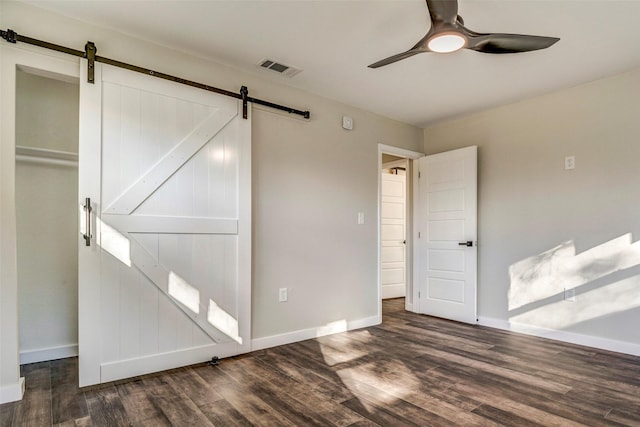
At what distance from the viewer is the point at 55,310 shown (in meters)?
3.01

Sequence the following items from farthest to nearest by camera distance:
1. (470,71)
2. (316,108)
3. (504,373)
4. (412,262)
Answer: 1. (412,262)
2. (316,108)
3. (470,71)
4. (504,373)

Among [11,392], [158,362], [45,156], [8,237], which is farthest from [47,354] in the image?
[45,156]

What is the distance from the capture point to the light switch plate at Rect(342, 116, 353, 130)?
13.2 feet

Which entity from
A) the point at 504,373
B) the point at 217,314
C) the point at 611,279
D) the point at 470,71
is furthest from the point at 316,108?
the point at 611,279

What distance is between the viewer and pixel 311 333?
3.62 m

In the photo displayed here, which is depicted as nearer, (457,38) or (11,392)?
(457,38)

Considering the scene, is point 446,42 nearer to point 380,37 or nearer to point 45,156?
point 380,37

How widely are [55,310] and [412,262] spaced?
3.98 metres

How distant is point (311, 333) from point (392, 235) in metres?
3.00

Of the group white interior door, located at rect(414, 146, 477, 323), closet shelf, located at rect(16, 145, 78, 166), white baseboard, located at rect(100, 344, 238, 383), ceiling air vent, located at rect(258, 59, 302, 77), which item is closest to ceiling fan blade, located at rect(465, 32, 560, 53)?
ceiling air vent, located at rect(258, 59, 302, 77)

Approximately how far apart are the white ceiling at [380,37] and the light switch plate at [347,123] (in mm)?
374

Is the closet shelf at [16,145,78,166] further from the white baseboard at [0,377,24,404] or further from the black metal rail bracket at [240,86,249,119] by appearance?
the white baseboard at [0,377,24,404]

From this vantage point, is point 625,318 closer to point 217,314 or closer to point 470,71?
point 470,71

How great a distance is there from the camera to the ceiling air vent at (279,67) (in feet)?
10.0
